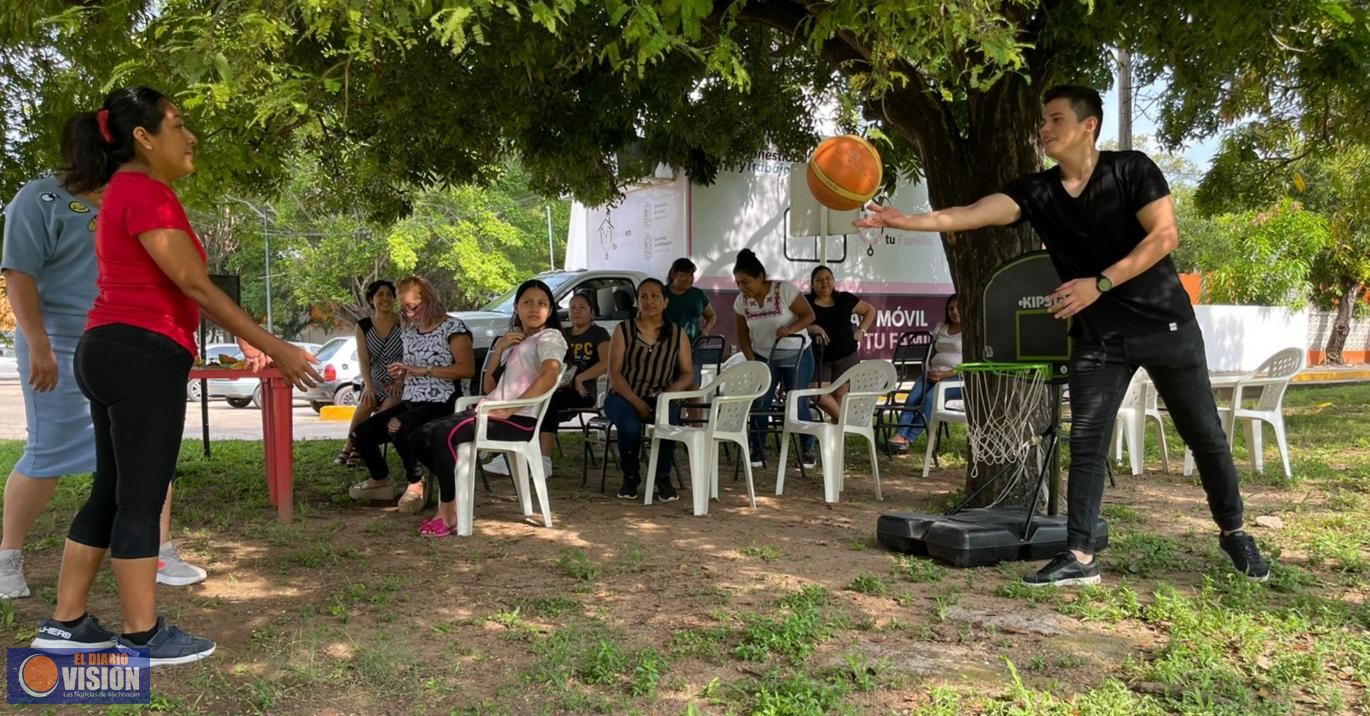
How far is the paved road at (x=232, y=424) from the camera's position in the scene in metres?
12.3

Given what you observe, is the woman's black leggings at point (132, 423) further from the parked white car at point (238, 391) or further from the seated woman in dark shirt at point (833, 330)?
the parked white car at point (238, 391)

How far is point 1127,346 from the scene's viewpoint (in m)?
3.96

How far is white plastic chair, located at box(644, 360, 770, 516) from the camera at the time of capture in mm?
5988

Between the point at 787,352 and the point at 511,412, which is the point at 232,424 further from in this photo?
the point at 511,412

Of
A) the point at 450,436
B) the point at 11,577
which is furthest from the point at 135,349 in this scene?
the point at 450,436

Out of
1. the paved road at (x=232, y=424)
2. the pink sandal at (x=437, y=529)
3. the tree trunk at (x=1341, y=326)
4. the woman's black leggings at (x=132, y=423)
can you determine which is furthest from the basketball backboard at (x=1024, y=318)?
the tree trunk at (x=1341, y=326)

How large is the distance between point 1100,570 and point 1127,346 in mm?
1100

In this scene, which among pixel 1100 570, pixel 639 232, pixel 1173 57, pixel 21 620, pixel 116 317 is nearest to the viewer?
pixel 116 317

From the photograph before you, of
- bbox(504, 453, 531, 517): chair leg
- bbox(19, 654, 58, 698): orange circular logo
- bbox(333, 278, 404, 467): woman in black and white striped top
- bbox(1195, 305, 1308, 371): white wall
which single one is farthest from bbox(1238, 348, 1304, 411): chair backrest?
bbox(1195, 305, 1308, 371): white wall

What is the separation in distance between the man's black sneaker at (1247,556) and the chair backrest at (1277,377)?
330 centimetres

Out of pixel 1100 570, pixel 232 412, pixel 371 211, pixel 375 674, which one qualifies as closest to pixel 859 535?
pixel 1100 570

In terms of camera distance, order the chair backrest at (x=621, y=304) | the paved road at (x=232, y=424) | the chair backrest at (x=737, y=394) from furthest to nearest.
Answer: the paved road at (x=232, y=424)
the chair backrest at (x=621, y=304)
the chair backrest at (x=737, y=394)

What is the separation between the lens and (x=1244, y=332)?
23.3 meters

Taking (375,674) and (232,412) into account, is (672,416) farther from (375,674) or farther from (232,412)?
(232,412)
